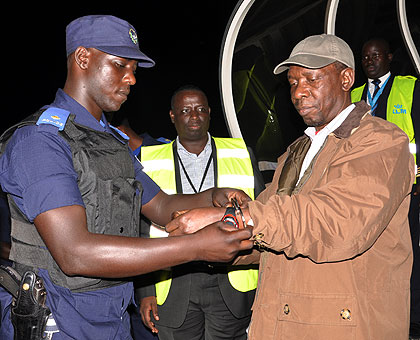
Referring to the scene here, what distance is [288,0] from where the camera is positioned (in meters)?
4.61

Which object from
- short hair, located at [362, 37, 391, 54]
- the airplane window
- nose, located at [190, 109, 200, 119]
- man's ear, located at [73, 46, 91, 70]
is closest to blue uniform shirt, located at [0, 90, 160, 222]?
man's ear, located at [73, 46, 91, 70]

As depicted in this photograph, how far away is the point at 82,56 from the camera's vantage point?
2141 mm

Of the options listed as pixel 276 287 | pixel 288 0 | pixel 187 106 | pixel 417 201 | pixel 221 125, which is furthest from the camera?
pixel 221 125

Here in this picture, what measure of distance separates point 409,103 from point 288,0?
147 centimetres

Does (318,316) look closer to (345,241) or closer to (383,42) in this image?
(345,241)

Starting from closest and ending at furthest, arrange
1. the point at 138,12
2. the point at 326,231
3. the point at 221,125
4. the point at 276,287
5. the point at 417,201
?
the point at 326,231
the point at 276,287
the point at 417,201
the point at 138,12
the point at 221,125

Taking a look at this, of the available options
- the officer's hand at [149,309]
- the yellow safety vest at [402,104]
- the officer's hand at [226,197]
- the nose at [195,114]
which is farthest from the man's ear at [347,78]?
the yellow safety vest at [402,104]

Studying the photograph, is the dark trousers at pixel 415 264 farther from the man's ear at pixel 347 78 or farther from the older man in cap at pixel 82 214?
the older man in cap at pixel 82 214

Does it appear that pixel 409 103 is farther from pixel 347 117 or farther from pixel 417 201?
pixel 347 117

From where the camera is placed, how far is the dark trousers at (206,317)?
320cm

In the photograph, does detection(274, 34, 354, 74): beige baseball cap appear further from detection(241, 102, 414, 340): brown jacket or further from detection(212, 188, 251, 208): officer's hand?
detection(212, 188, 251, 208): officer's hand

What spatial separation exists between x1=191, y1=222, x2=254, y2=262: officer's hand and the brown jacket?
3.7 inches

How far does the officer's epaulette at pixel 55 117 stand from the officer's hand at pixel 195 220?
2.20 ft

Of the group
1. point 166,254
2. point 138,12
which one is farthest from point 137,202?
point 138,12
